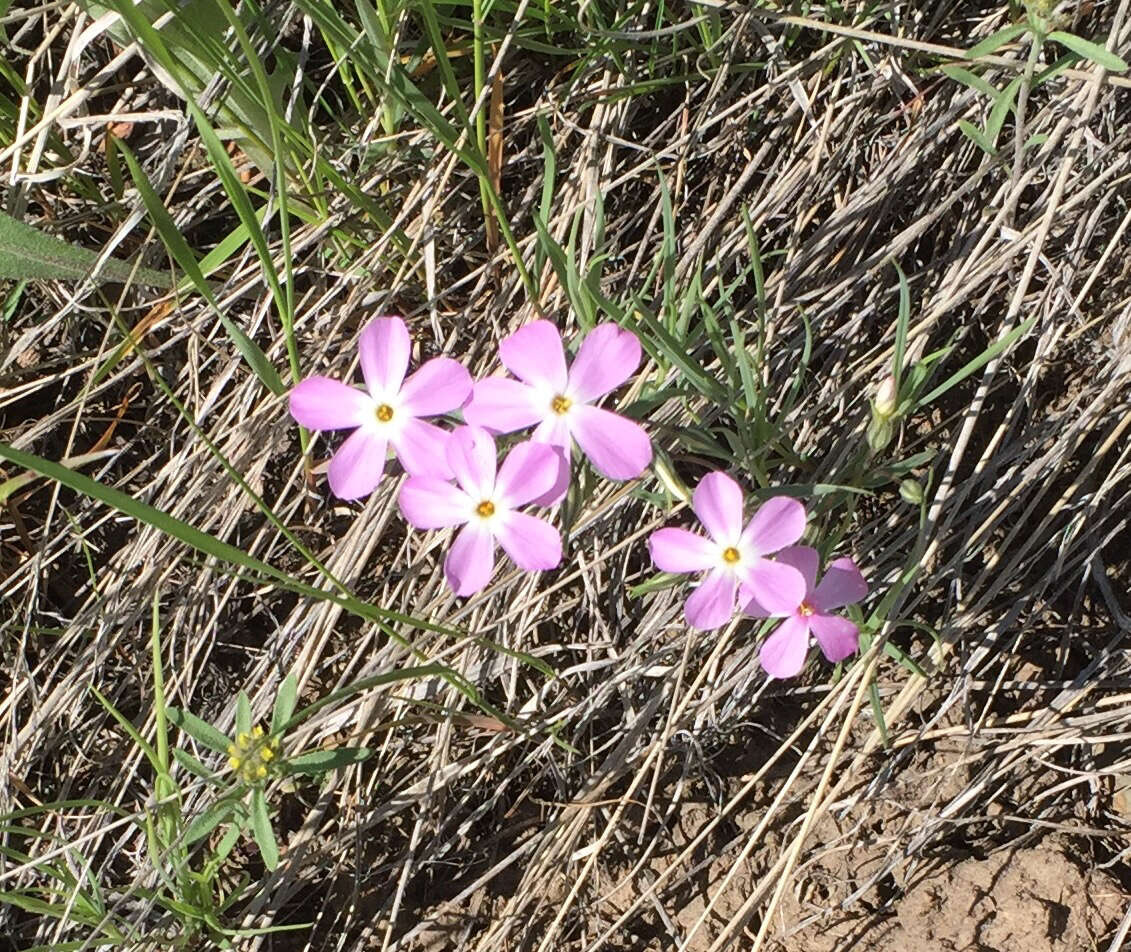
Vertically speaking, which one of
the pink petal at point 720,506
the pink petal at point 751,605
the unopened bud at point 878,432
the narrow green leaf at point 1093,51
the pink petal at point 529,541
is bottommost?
the pink petal at point 529,541

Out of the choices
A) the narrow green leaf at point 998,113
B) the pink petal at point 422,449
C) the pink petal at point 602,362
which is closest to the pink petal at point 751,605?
the pink petal at point 602,362

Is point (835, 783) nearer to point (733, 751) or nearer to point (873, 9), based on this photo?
point (733, 751)

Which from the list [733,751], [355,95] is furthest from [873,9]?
[733,751]

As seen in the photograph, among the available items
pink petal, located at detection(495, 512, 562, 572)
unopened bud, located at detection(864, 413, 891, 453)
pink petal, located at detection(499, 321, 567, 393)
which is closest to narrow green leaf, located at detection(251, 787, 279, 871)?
pink petal, located at detection(495, 512, 562, 572)

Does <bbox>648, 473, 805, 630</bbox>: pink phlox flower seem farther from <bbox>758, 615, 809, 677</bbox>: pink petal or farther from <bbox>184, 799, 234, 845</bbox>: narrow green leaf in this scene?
<bbox>184, 799, 234, 845</bbox>: narrow green leaf

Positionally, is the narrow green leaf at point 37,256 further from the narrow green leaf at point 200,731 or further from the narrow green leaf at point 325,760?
the narrow green leaf at point 325,760

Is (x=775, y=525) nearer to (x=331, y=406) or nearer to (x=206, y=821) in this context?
(x=331, y=406)

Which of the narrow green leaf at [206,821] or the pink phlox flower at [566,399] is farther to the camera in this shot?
the narrow green leaf at [206,821]
